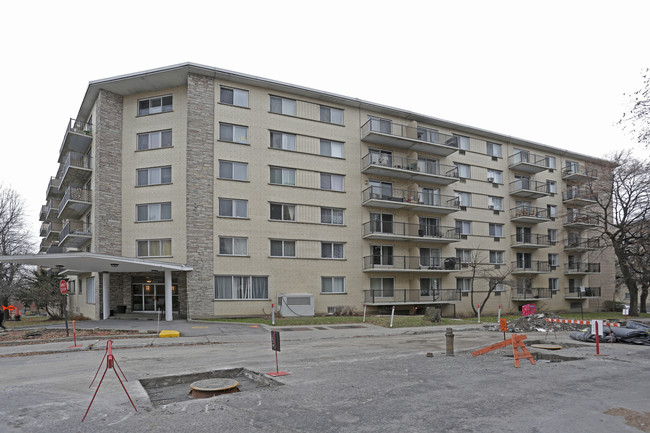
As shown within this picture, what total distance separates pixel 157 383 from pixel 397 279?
2489 cm

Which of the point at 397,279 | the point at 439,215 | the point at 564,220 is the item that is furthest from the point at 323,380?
the point at 564,220

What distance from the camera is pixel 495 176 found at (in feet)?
129

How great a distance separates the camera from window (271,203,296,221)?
94.0 ft

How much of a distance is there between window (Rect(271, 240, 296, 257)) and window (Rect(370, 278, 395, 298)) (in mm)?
6616

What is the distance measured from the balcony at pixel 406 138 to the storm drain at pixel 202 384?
2327cm

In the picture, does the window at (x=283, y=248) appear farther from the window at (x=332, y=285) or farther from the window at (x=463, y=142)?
the window at (x=463, y=142)

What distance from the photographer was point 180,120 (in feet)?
90.4

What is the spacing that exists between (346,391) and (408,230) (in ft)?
83.2

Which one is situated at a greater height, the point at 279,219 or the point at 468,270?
the point at 279,219

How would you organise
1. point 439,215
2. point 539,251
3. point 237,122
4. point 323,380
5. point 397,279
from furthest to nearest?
1. point 539,251
2. point 439,215
3. point 397,279
4. point 237,122
5. point 323,380

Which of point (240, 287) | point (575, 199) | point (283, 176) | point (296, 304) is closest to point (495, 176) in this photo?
point (575, 199)

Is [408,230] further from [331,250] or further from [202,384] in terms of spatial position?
[202,384]

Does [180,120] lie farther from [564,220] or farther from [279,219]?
[564,220]

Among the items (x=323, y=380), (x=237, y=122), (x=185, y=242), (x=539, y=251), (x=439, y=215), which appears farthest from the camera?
(x=539, y=251)
